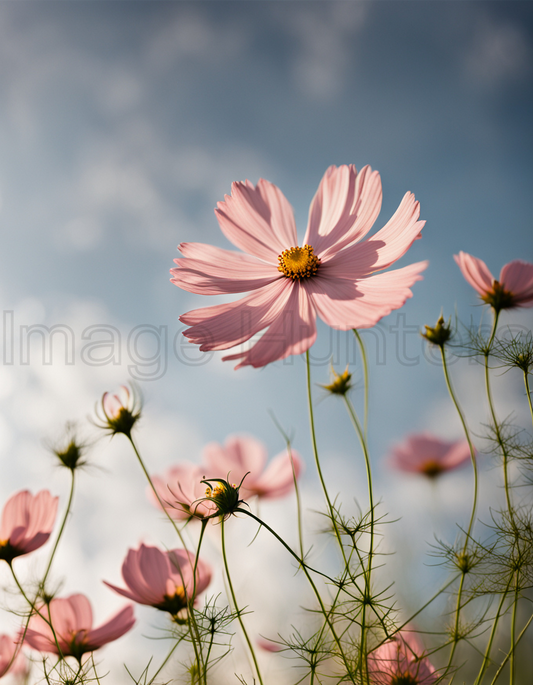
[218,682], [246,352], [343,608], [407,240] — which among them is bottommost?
[218,682]

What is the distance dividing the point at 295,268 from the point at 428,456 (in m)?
0.70

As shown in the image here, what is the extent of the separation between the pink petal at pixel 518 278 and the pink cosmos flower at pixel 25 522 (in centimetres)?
68

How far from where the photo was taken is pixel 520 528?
0.53 meters

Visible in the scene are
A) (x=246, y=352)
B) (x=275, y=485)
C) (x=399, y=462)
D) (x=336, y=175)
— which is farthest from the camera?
(x=399, y=462)

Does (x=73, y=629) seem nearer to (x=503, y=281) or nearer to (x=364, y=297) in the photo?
(x=364, y=297)

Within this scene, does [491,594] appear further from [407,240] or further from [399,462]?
[399,462]

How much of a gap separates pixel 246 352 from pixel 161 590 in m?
0.31

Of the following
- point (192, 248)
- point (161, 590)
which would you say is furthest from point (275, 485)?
point (192, 248)

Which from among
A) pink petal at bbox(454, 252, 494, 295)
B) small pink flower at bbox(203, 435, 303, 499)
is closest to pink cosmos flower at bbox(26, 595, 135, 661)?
small pink flower at bbox(203, 435, 303, 499)

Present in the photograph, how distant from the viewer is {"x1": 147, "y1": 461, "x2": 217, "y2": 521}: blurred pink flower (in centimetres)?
50

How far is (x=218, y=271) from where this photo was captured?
2.01 ft

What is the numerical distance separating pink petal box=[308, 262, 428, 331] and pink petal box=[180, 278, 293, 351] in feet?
0.17

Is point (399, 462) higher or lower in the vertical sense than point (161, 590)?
higher

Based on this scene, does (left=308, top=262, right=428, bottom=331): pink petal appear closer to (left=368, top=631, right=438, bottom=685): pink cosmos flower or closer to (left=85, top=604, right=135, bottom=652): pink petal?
(left=368, top=631, right=438, bottom=685): pink cosmos flower
